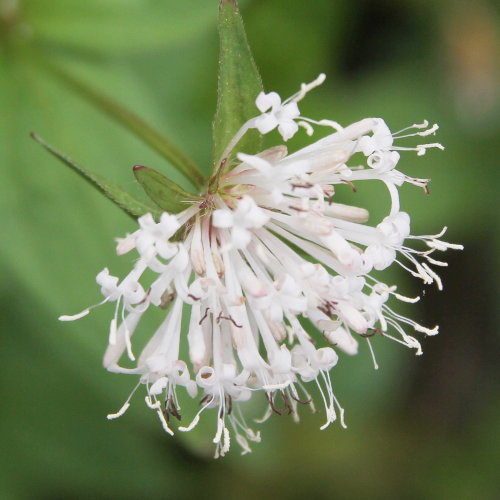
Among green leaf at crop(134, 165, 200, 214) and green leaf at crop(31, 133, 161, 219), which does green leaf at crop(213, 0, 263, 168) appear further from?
green leaf at crop(31, 133, 161, 219)

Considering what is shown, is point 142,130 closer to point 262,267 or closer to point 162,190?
point 162,190

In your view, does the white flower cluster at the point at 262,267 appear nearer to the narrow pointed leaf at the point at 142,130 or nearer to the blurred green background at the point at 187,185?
the narrow pointed leaf at the point at 142,130

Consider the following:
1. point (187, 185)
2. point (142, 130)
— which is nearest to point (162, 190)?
point (142, 130)

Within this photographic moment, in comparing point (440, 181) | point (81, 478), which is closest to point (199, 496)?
point (81, 478)

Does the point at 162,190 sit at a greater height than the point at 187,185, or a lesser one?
greater

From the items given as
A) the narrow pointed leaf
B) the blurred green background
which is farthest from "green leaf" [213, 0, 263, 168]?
the blurred green background
